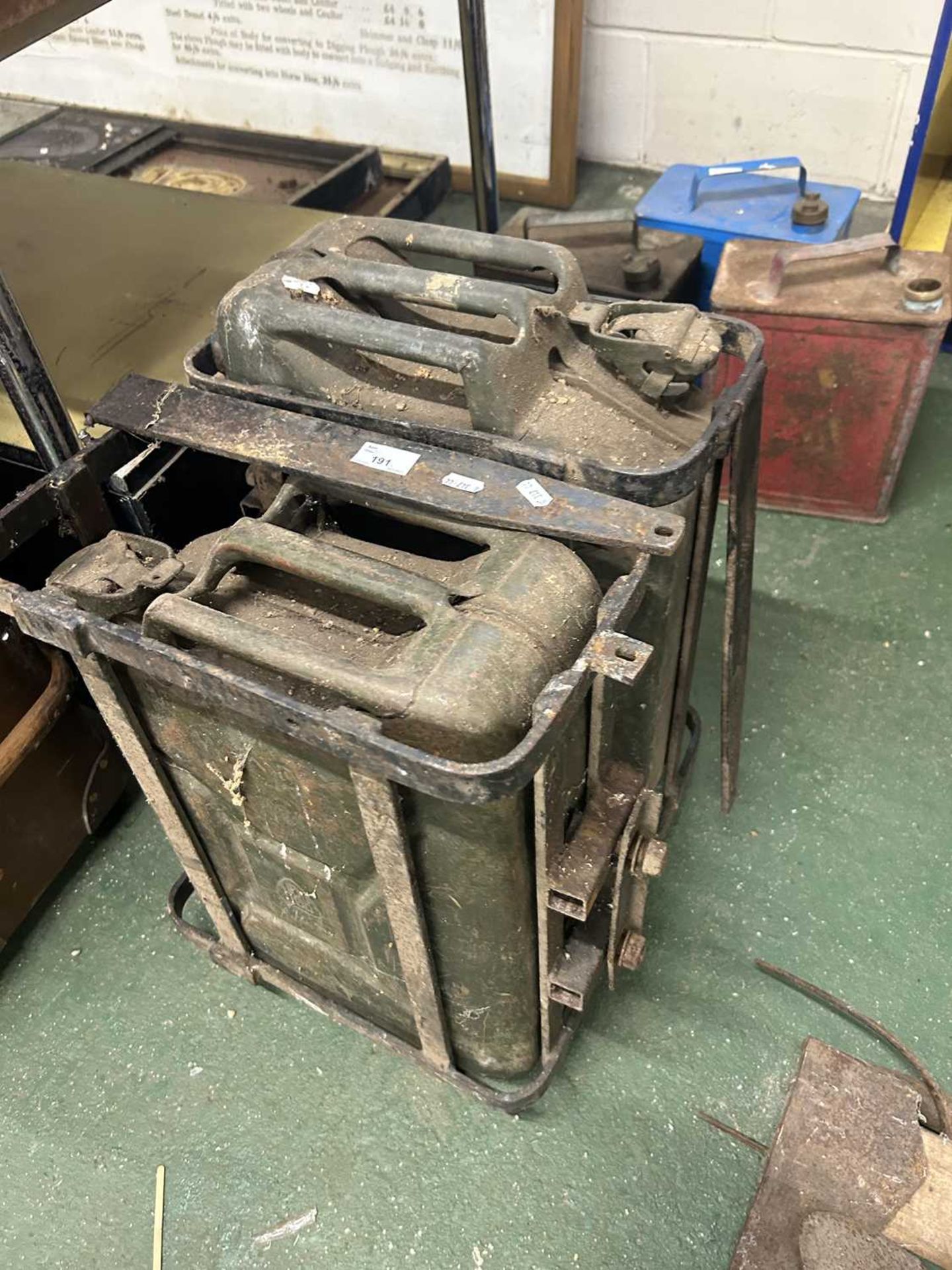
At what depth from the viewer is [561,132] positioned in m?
2.70

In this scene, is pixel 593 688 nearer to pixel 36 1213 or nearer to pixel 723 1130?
pixel 723 1130

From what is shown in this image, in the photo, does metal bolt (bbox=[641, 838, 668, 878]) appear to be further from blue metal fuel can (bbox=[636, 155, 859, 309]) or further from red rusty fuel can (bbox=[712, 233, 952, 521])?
blue metal fuel can (bbox=[636, 155, 859, 309])

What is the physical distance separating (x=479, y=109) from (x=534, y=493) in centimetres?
137

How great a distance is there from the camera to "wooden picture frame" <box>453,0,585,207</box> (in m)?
2.51

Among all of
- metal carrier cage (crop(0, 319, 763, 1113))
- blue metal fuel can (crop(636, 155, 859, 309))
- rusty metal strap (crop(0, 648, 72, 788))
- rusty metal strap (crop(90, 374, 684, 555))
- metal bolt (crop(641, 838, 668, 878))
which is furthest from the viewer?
blue metal fuel can (crop(636, 155, 859, 309))

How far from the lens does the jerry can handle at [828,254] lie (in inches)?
66.4

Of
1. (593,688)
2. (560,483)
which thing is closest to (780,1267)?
(593,688)

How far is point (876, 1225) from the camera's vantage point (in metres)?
1.08

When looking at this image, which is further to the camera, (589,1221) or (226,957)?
(226,957)

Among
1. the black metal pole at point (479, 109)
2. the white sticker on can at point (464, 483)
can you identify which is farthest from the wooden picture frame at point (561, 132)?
the white sticker on can at point (464, 483)

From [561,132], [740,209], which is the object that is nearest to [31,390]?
[740,209]

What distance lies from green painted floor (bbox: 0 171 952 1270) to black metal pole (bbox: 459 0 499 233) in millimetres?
1288

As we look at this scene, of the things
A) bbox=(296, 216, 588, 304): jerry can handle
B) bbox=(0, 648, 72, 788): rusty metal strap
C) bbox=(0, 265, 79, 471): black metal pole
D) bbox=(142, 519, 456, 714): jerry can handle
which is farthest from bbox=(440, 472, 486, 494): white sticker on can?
bbox=(0, 648, 72, 788): rusty metal strap

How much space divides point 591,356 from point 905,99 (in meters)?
2.10
